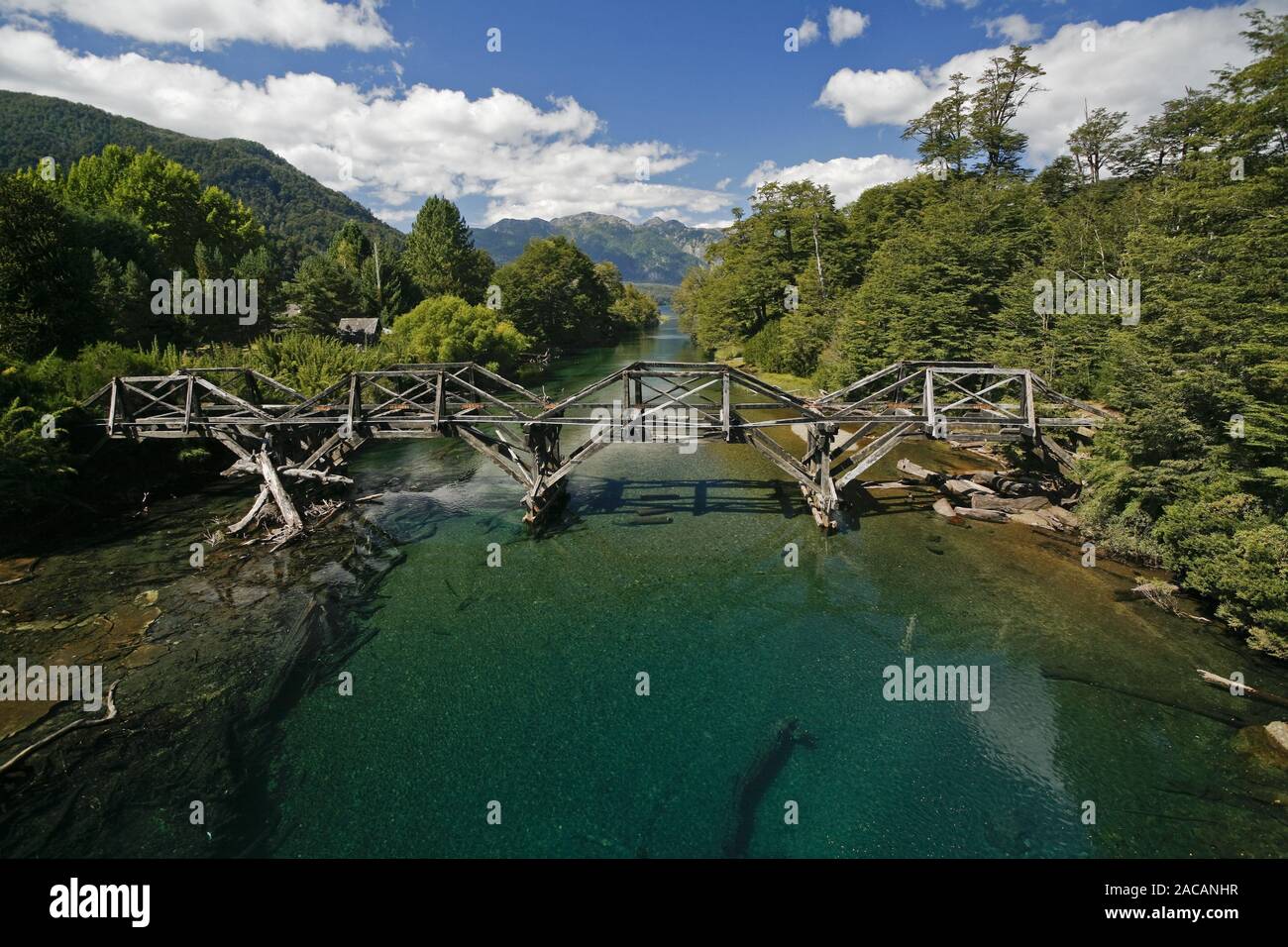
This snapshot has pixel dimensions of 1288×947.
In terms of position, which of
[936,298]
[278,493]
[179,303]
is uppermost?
[179,303]

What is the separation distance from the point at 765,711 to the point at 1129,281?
25167 millimetres

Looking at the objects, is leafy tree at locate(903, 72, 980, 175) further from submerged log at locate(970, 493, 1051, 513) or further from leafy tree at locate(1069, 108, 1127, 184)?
submerged log at locate(970, 493, 1051, 513)

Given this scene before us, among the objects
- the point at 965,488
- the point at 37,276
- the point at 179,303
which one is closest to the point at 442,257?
the point at 179,303

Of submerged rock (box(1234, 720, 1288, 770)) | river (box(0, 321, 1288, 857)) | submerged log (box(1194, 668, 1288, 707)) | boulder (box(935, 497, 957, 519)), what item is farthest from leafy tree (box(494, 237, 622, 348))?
submerged rock (box(1234, 720, 1288, 770))

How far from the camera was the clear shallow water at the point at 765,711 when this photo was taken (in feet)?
29.5

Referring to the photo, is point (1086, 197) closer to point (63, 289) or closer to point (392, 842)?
point (392, 842)

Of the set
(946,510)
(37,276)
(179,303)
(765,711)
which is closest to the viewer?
(765,711)

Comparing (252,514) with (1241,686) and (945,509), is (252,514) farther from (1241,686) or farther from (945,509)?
(1241,686)

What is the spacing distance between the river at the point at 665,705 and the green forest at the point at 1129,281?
2821 mm

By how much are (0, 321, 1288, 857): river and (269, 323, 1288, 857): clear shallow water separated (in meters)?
0.06

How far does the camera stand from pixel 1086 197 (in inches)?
1596

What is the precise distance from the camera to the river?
8.97m

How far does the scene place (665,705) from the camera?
1194 cm

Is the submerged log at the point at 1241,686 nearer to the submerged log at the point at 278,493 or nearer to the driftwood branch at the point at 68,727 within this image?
the driftwood branch at the point at 68,727
